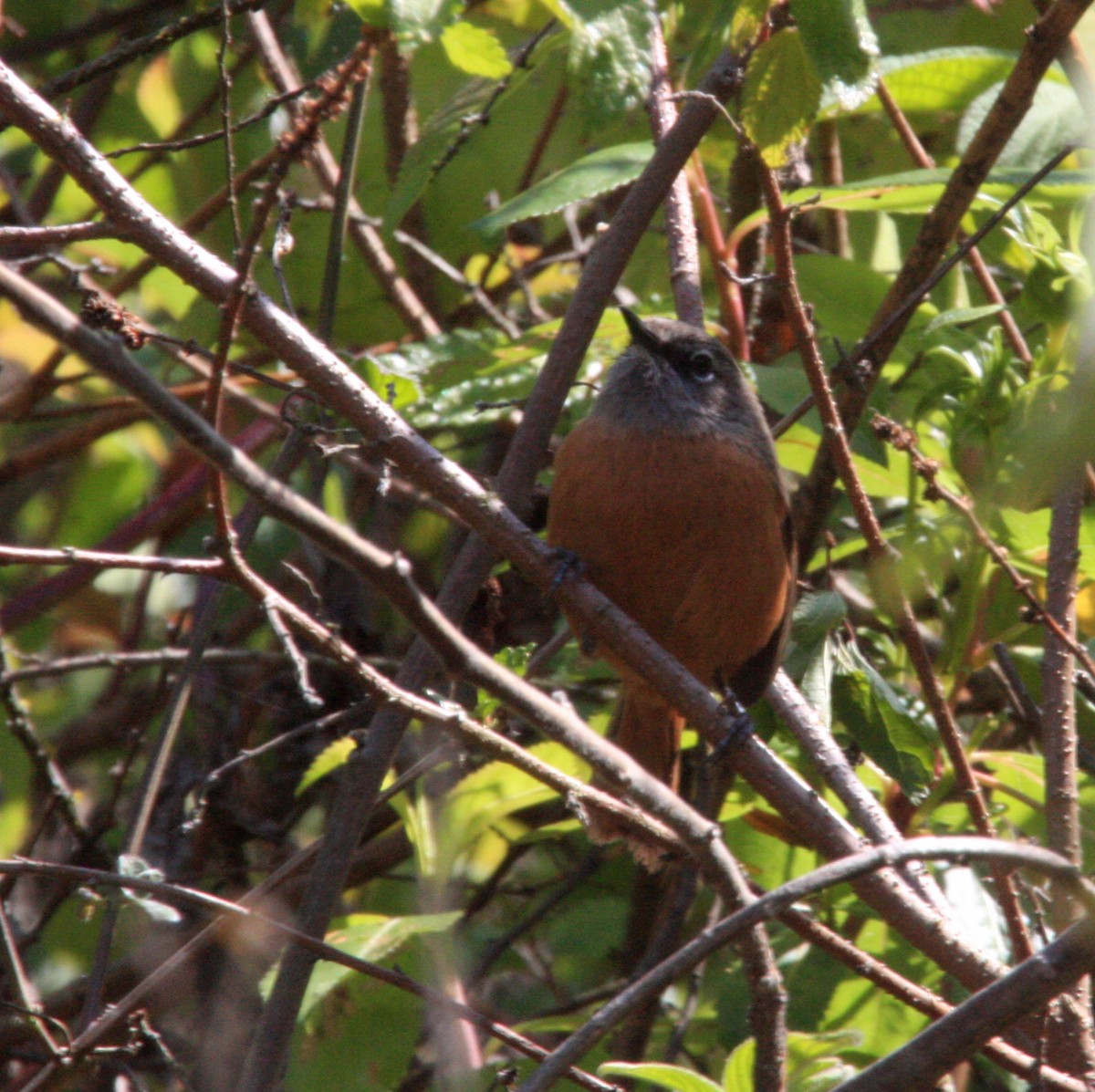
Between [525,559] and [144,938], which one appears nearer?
[525,559]

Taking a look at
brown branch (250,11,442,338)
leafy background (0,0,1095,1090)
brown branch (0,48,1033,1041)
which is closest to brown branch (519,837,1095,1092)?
brown branch (0,48,1033,1041)

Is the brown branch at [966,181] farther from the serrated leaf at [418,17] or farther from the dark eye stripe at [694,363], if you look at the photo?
the serrated leaf at [418,17]

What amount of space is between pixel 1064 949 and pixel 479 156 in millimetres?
3808

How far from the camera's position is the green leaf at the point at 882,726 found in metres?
3.40

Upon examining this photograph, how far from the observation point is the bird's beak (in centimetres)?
414

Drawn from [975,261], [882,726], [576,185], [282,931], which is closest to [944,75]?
[975,261]

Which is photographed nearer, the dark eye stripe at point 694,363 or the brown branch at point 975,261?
the brown branch at point 975,261

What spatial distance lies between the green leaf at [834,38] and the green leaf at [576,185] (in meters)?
1.35

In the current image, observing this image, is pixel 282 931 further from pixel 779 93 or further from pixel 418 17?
pixel 779 93

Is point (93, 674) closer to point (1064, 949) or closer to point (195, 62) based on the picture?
point (195, 62)

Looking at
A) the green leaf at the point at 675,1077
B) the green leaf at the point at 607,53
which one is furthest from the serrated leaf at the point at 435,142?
the green leaf at the point at 675,1077

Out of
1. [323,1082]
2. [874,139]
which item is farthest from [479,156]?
[323,1082]

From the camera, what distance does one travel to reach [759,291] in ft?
16.0

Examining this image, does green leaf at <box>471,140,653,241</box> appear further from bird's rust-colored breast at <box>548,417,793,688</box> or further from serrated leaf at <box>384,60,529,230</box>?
bird's rust-colored breast at <box>548,417,793,688</box>
